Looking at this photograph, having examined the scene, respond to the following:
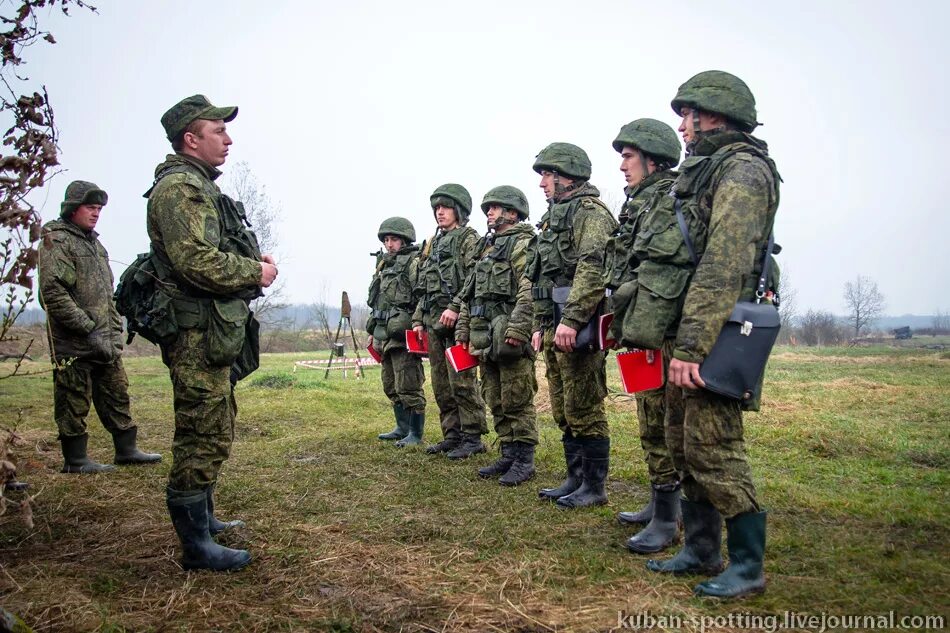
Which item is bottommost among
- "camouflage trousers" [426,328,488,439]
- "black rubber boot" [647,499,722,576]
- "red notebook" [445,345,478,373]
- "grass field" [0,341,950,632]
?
"grass field" [0,341,950,632]

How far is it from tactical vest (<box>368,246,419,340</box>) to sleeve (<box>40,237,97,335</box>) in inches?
130

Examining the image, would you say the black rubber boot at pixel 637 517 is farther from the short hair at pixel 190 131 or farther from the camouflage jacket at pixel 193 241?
the short hair at pixel 190 131

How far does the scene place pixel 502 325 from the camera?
20.7ft

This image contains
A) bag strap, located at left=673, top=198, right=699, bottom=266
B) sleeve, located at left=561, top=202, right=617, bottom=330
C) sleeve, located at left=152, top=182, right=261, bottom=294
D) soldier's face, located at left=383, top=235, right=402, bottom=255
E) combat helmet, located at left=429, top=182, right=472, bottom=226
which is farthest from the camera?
soldier's face, located at left=383, top=235, right=402, bottom=255

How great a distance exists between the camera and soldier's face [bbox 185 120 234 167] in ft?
14.0

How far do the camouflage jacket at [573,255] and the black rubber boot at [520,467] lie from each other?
4.15 feet

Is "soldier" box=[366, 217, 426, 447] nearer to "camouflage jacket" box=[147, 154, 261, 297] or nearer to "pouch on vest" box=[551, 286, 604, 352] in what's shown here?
"pouch on vest" box=[551, 286, 604, 352]

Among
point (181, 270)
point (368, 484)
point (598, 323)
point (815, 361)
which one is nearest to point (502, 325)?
point (598, 323)

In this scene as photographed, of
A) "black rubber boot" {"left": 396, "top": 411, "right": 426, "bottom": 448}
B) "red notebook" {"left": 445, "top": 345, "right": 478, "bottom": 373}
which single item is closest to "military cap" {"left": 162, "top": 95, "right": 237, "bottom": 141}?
"red notebook" {"left": 445, "top": 345, "right": 478, "bottom": 373}

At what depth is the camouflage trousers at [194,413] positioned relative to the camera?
3932mm

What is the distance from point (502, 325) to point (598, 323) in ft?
4.61

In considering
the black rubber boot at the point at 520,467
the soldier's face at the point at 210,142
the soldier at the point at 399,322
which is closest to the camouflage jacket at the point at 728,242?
the soldier's face at the point at 210,142

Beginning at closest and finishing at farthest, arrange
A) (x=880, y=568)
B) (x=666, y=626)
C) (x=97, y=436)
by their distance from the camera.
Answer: (x=666, y=626) → (x=880, y=568) → (x=97, y=436)

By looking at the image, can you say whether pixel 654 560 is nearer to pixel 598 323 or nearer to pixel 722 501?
pixel 722 501
